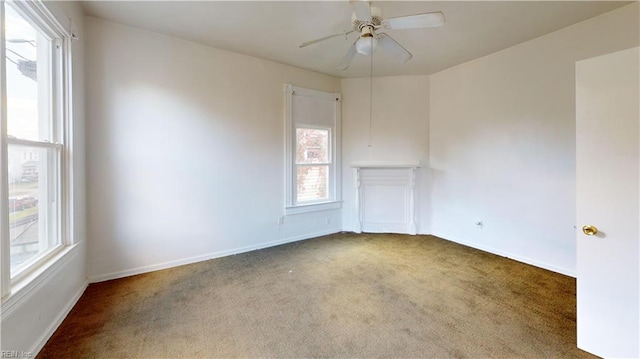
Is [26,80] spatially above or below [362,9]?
below

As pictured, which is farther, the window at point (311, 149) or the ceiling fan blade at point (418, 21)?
the window at point (311, 149)

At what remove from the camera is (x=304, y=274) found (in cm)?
304

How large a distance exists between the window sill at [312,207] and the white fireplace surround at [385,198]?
1.32 feet

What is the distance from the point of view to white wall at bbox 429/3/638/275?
2957 millimetres

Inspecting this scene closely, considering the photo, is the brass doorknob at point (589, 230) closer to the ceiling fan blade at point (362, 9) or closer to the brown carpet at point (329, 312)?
the brown carpet at point (329, 312)

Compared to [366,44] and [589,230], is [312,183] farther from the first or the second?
[589,230]

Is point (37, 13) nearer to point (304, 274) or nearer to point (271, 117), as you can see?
point (271, 117)

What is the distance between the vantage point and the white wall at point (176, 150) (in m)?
2.85

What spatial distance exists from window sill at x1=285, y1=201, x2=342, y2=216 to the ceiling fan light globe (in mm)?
2559

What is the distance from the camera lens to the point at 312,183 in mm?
4535

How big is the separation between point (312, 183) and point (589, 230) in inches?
134

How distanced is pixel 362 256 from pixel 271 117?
240cm

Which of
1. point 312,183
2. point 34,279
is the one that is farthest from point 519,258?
point 34,279

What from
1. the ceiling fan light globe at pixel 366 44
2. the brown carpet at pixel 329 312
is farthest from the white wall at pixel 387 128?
the ceiling fan light globe at pixel 366 44
